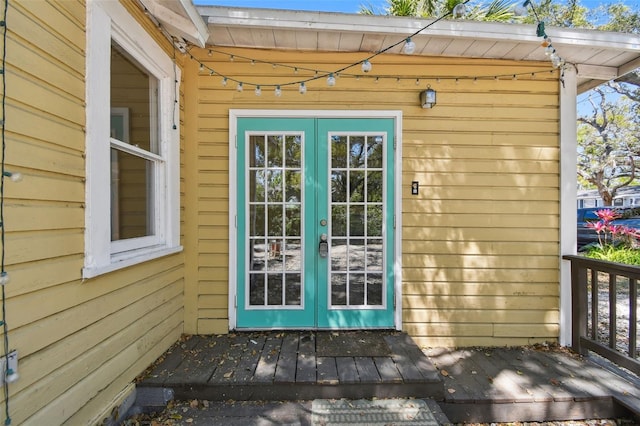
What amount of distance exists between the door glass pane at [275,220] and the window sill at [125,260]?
0.72 meters

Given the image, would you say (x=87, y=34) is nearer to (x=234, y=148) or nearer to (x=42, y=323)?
(x=234, y=148)

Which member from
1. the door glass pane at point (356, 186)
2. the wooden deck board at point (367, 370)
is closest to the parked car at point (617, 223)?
the door glass pane at point (356, 186)

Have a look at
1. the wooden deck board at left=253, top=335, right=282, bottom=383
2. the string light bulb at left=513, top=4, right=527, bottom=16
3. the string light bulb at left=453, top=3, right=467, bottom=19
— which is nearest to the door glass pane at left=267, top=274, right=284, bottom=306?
the wooden deck board at left=253, top=335, right=282, bottom=383

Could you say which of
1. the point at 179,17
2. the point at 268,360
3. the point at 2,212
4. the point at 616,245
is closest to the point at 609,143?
the point at 616,245

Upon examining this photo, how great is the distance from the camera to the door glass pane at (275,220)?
2.74 meters

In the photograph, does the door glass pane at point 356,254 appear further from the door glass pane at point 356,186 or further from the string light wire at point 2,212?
the string light wire at point 2,212

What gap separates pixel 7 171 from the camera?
1227mm

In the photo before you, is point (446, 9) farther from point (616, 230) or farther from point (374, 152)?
point (616, 230)

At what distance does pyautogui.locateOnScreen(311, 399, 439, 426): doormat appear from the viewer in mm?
1797

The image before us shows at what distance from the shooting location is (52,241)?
1430 millimetres

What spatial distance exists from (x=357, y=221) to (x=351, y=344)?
1035 mm

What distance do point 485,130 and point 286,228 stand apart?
2.01 m

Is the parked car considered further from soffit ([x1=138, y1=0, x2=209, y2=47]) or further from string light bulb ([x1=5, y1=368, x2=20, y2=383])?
string light bulb ([x1=5, y1=368, x2=20, y2=383])

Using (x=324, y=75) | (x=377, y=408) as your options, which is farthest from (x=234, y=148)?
(x=377, y=408)
